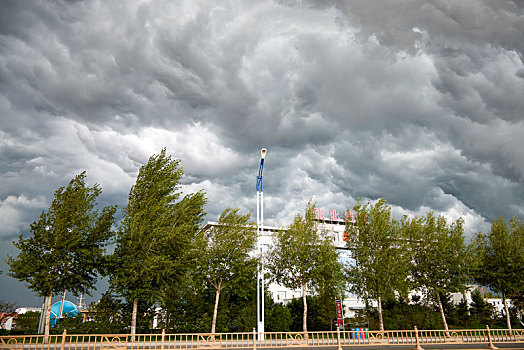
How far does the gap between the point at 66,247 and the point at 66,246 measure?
0.08 m

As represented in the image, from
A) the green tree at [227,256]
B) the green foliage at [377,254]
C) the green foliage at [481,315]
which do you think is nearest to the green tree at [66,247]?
the green tree at [227,256]

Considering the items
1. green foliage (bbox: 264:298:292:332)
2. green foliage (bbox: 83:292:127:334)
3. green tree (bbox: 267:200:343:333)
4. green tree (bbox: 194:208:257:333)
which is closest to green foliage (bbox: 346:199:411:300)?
green tree (bbox: 267:200:343:333)

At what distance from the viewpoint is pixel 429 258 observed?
127 ft

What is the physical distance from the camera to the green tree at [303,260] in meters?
34.2

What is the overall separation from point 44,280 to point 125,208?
7639mm

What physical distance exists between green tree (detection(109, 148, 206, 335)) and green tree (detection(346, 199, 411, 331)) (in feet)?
58.8

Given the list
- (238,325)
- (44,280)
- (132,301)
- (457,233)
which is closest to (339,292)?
(238,325)

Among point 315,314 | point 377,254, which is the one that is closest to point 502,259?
point 377,254

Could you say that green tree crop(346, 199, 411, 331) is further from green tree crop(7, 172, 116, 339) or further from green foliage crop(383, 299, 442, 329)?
green tree crop(7, 172, 116, 339)

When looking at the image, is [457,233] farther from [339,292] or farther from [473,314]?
[339,292]

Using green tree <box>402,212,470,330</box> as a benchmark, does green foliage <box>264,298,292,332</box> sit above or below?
below

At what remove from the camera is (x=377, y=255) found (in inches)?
1439

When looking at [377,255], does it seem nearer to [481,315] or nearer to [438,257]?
[438,257]

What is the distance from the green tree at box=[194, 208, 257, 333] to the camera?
32.9 m
